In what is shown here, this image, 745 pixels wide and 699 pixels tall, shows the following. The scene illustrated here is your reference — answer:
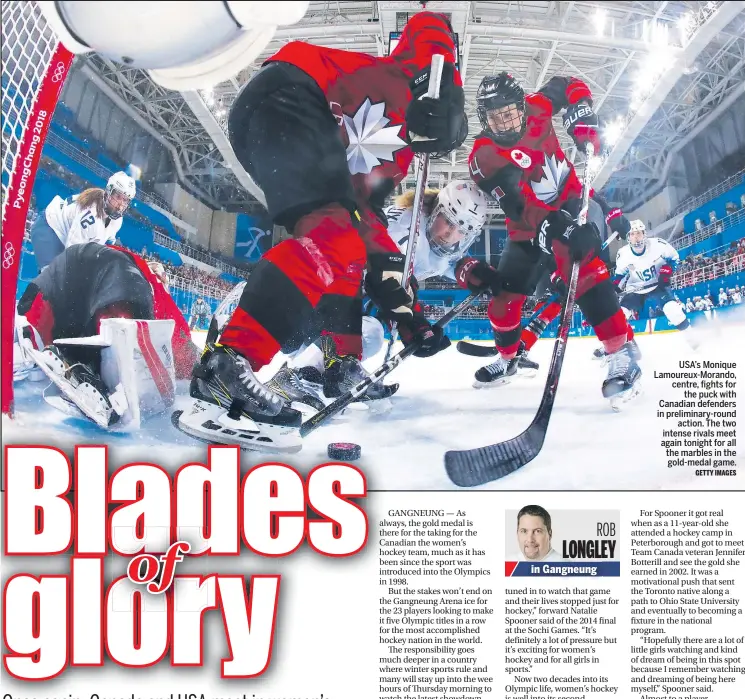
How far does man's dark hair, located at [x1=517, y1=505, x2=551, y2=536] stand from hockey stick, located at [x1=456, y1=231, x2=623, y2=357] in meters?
0.50

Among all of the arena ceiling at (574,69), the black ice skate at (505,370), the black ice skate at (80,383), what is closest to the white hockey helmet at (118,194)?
the arena ceiling at (574,69)

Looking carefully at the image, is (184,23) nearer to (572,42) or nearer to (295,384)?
(295,384)

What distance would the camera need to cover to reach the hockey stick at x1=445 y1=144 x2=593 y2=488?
166 centimetres

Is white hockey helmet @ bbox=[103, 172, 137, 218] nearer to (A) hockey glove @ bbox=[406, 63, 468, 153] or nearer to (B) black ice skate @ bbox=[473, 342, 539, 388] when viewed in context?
(A) hockey glove @ bbox=[406, 63, 468, 153]

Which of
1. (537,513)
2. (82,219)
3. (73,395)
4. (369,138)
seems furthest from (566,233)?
(73,395)

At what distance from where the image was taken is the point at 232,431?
158 centimetres

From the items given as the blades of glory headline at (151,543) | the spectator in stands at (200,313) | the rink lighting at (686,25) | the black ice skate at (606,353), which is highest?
the rink lighting at (686,25)

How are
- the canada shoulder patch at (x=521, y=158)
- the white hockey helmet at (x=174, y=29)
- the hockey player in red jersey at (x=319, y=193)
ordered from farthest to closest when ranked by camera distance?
1. the canada shoulder patch at (x=521, y=158)
2. the hockey player in red jersey at (x=319, y=193)
3. the white hockey helmet at (x=174, y=29)

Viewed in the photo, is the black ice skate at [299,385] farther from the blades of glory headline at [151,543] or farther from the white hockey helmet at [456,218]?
the white hockey helmet at [456,218]

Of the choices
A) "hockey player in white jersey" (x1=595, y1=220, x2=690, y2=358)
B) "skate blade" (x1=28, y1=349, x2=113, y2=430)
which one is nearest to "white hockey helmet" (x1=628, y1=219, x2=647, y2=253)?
"hockey player in white jersey" (x1=595, y1=220, x2=690, y2=358)

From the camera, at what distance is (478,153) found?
1642 mm

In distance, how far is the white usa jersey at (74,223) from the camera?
1.64 metres

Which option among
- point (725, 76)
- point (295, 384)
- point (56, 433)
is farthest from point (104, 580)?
point (725, 76)

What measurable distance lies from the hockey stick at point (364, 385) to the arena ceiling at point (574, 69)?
43 cm
